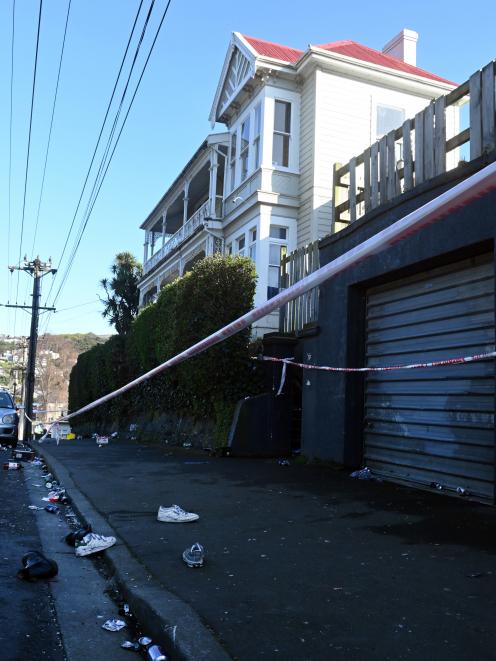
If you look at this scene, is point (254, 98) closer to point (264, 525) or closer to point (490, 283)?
point (490, 283)

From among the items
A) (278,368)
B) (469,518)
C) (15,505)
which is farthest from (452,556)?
(278,368)

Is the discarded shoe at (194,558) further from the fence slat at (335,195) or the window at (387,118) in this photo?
the window at (387,118)

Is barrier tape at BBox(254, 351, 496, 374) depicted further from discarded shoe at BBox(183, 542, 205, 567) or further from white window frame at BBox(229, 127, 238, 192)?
white window frame at BBox(229, 127, 238, 192)

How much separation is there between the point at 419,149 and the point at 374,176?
3.17 feet

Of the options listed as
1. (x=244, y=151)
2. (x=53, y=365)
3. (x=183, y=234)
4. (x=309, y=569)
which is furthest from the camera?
(x=53, y=365)

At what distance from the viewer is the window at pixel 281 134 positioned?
54.9ft

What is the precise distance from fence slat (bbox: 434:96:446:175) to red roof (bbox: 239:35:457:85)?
1052cm

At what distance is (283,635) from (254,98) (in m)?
16.5

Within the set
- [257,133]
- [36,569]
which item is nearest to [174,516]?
[36,569]

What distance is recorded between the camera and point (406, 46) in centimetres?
2017

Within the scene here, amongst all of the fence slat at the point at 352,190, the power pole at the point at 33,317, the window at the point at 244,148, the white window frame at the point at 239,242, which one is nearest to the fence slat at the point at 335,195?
the fence slat at the point at 352,190

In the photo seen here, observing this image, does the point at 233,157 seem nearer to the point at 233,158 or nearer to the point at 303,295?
the point at 233,158

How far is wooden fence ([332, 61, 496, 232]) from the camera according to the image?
6363 millimetres

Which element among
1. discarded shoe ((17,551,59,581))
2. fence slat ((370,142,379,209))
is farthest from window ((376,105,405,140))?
discarded shoe ((17,551,59,581))
